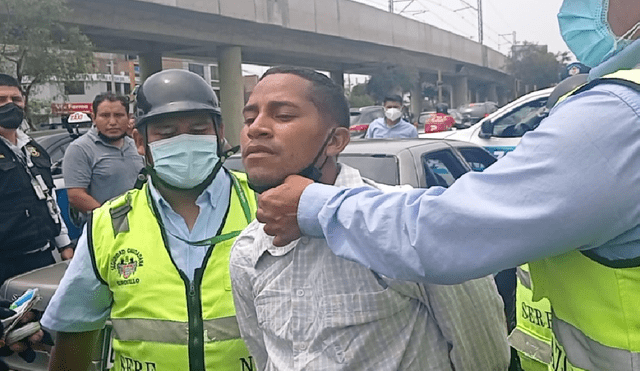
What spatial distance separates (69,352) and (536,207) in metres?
1.76

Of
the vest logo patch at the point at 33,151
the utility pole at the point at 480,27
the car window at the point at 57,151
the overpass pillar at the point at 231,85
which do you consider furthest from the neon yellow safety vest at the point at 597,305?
the utility pole at the point at 480,27

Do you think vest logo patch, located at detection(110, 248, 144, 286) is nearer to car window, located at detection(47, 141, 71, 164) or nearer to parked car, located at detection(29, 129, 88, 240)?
parked car, located at detection(29, 129, 88, 240)

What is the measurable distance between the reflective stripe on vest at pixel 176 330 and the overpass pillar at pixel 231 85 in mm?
24451

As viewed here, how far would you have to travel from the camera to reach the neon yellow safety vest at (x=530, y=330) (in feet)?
7.61

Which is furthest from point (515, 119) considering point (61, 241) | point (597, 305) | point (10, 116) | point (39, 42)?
point (39, 42)

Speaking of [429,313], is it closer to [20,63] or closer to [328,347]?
[328,347]

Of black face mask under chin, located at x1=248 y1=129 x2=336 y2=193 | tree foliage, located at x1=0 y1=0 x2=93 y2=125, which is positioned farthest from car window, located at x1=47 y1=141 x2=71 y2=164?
tree foliage, located at x1=0 y1=0 x2=93 y2=125

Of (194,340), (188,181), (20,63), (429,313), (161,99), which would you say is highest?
(20,63)

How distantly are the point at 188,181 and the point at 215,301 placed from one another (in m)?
0.46

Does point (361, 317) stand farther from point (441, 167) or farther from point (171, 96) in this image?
point (441, 167)

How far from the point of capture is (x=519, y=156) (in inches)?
49.3

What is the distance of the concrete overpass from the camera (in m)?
22.4

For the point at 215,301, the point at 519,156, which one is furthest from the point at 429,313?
the point at 215,301

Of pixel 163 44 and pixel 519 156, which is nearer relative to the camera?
pixel 519 156
